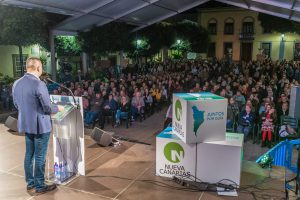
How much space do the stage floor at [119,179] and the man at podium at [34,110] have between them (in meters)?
0.67

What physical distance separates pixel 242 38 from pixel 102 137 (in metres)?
30.7

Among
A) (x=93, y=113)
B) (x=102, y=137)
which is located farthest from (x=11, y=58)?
(x=102, y=137)

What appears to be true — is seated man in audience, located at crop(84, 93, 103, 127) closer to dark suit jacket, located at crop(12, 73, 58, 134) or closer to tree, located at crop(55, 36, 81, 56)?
dark suit jacket, located at crop(12, 73, 58, 134)

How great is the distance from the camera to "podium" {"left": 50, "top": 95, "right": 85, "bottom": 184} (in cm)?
462

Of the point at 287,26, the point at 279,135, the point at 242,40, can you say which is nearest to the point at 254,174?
the point at 279,135

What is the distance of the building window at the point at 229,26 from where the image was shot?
113ft

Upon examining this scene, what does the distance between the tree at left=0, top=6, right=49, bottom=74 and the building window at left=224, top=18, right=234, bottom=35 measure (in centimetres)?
2731

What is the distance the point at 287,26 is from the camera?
1033 inches

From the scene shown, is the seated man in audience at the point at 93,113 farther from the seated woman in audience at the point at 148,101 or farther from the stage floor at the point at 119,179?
the stage floor at the point at 119,179

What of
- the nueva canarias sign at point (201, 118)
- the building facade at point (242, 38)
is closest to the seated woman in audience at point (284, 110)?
the nueva canarias sign at point (201, 118)

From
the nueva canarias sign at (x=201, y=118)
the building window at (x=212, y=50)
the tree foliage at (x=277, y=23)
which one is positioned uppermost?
the tree foliage at (x=277, y=23)

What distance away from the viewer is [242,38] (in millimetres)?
33625

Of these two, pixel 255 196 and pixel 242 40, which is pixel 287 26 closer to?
pixel 242 40

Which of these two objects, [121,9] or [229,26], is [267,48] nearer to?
[229,26]
